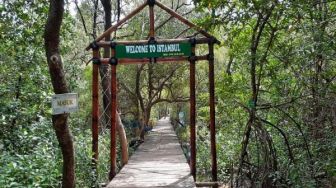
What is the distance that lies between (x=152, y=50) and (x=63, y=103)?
3682mm

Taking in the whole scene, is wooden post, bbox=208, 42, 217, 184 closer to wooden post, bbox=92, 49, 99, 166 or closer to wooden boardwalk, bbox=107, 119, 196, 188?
wooden boardwalk, bbox=107, 119, 196, 188

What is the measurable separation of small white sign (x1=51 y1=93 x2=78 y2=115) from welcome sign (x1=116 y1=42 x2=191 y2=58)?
3.49 metres

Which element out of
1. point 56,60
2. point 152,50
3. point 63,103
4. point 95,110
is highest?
point 152,50

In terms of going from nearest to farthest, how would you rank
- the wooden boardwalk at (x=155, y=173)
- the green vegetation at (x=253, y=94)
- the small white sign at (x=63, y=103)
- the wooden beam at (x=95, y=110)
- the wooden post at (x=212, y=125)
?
1. the small white sign at (x=63, y=103)
2. the green vegetation at (x=253, y=94)
3. the wooden boardwalk at (x=155, y=173)
4. the wooden beam at (x=95, y=110)
5. the wooden post at (x=212, y=125)

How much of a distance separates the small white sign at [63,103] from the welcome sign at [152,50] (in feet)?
11.5

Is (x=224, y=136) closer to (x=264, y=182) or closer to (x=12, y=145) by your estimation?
(x=264, y=182)

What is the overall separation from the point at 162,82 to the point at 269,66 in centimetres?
1138

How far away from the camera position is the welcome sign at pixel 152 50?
6953mm

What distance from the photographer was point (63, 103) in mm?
3455

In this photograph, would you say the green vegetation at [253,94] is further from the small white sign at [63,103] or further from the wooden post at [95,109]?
the small white sign at [63,103]

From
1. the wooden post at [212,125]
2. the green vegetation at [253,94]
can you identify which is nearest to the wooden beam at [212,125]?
the wooden post at [212,125]

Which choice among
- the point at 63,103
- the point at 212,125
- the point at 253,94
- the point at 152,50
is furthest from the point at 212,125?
the point at 63,103

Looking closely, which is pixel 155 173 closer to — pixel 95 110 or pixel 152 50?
pixel 95 110

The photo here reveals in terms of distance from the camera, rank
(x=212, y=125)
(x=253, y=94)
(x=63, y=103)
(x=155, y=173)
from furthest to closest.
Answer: (x=155, y=173), (x=212, y=125), (x=253, y=94), (x=63, y=103)
